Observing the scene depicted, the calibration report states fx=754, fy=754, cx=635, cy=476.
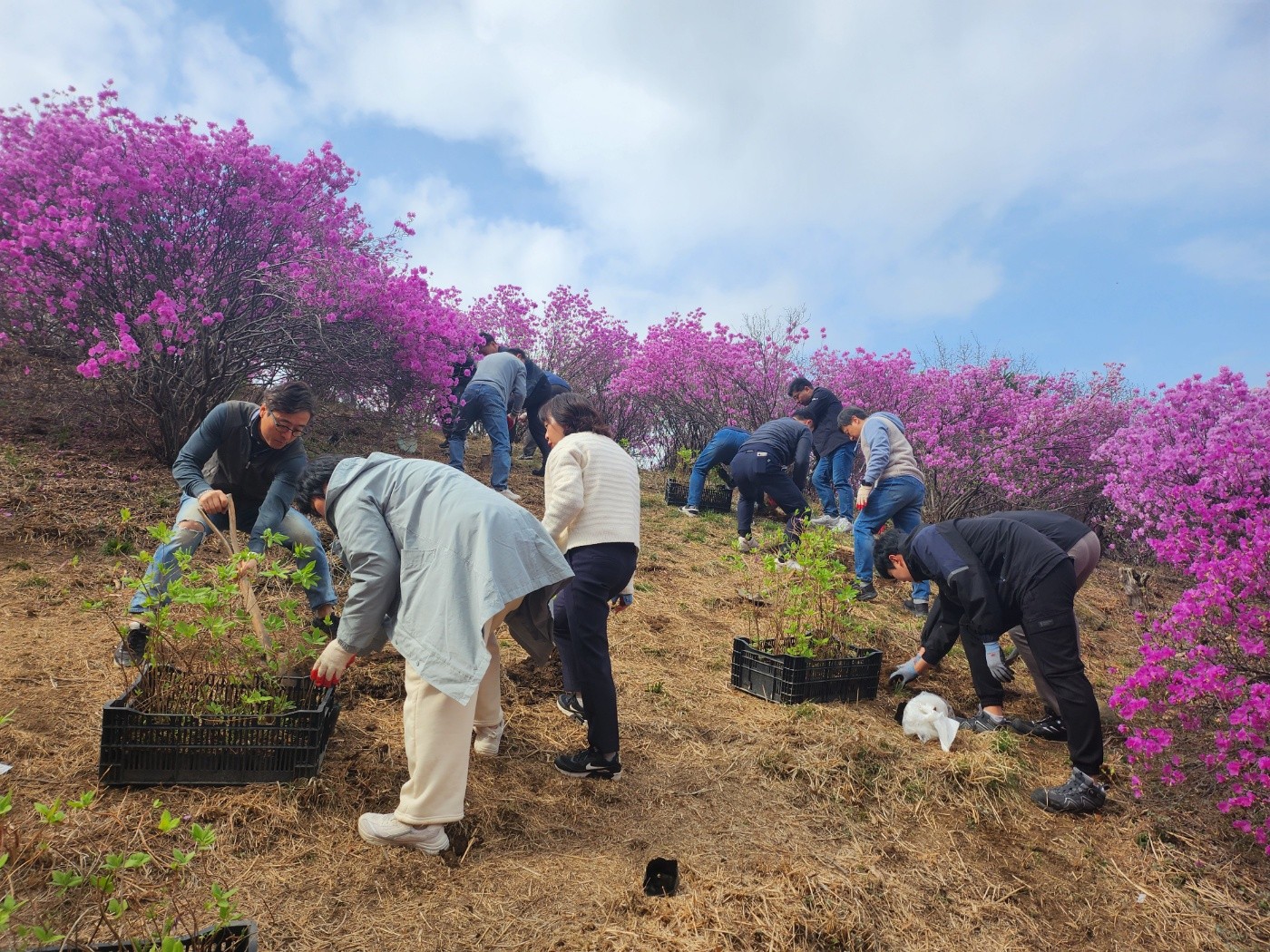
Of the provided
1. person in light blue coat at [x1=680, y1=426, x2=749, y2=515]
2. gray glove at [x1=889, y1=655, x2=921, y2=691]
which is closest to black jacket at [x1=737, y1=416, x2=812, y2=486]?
person in light blue coat at [x1=680, y1=426, x2=749, y2=515]

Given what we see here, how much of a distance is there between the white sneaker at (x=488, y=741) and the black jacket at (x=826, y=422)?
20.2 ft

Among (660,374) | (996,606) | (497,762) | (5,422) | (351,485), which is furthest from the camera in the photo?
(660,374)

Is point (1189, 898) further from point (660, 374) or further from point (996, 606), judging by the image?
point (660, 374)

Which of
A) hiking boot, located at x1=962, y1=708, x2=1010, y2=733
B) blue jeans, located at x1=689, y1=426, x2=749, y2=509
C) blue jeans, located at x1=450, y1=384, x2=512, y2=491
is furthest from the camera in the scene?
blue jeans, located at x1=689, y1=426, x2=749, y2=509

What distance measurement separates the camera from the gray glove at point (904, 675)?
484 centimetres

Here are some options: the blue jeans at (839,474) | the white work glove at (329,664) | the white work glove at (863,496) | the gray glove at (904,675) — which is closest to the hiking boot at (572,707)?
the white work glove at (329,664)

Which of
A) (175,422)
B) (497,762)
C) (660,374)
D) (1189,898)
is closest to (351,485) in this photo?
(497,762)

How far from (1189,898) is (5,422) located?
9903 millimetres

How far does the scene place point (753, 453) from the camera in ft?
25.7

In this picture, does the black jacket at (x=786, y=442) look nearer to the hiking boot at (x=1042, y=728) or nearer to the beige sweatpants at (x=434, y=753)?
the hiking boot at (x=1042, y=728)

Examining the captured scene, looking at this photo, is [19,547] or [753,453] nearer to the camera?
[19,547]

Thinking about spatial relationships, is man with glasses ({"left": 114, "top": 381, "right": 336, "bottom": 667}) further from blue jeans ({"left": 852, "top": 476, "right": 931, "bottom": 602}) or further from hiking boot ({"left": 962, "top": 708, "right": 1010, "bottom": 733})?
blue jeans ({"left": 852, "top": 476, "right": 931, "bottom": 602})

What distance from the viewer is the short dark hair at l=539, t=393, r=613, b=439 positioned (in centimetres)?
360

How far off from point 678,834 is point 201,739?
189 cm
